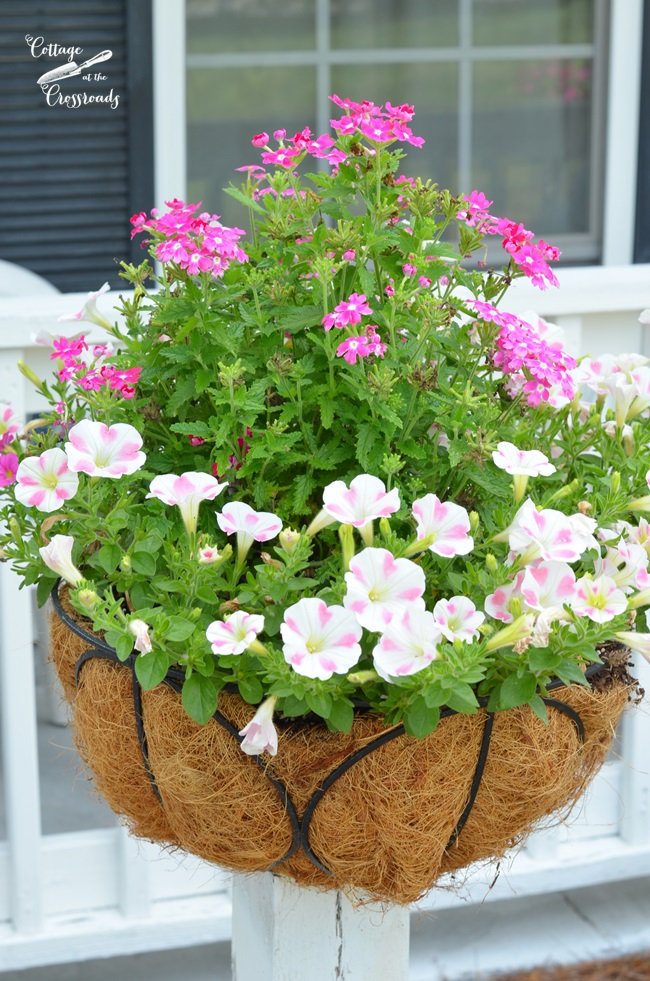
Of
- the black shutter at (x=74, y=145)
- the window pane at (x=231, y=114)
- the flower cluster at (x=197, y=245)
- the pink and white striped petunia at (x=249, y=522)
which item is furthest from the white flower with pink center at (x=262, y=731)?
the window pane at (x=231, y=114)

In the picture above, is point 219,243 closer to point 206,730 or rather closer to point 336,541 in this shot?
point 336,541

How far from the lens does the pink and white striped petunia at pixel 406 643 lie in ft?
2.93

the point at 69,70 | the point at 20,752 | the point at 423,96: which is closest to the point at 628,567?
the point at 20,752

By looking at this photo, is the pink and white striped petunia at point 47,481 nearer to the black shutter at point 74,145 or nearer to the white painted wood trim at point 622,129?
the black shutter at point 74,145

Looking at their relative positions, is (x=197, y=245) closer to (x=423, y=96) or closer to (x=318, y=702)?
(x=318, y=702)

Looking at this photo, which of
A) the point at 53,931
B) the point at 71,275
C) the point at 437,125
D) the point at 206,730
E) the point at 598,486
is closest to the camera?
the point at 206,730

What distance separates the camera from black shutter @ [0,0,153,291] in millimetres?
2910

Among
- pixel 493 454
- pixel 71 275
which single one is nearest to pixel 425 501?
pixel 493 454

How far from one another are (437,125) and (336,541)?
2625mm

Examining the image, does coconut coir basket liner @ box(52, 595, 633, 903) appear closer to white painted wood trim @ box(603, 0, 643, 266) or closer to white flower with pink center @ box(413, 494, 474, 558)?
white flower with pink center @ box(413, 494, 474, 558)

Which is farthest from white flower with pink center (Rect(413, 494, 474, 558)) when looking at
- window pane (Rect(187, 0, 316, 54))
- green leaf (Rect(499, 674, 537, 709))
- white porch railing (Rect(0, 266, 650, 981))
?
window pane (Rect(187, 0, 316, 54))

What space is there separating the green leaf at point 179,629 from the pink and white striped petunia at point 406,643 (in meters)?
0.15

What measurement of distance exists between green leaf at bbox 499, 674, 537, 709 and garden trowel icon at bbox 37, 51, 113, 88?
2318 millimetres

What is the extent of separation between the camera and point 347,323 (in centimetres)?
100
